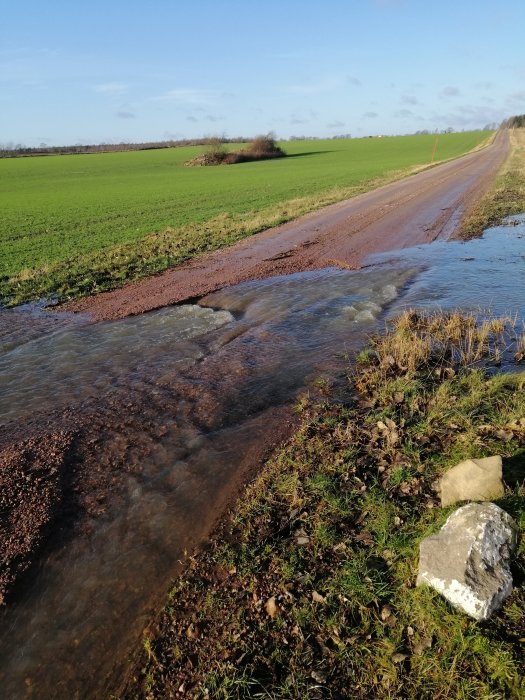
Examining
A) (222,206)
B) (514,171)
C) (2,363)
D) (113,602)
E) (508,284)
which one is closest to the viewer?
(113,602)

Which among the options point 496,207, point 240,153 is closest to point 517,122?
point 240,153

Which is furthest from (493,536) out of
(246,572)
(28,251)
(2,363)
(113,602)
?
(28,251)

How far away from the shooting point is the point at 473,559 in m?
3.76

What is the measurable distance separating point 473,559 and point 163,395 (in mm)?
5487

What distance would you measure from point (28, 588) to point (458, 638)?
3.92 meters

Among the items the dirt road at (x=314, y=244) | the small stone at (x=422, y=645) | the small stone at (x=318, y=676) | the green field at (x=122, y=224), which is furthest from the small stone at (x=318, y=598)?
the green field at (x=122, y=224)

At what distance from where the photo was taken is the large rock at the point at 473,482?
4492mm

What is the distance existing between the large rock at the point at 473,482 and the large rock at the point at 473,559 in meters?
0.42

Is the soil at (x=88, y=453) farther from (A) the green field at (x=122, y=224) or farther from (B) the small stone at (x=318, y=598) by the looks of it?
(A) the green field at (x=122, y=224)

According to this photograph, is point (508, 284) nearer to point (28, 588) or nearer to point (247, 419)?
point (247, 419)

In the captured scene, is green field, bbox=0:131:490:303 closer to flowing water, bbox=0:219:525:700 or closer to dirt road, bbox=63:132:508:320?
dirt road, bbox=63:132:508:320

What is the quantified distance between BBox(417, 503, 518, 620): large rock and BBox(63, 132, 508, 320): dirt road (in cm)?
983

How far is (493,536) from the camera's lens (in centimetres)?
384

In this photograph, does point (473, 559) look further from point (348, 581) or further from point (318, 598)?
point (318, 598)
